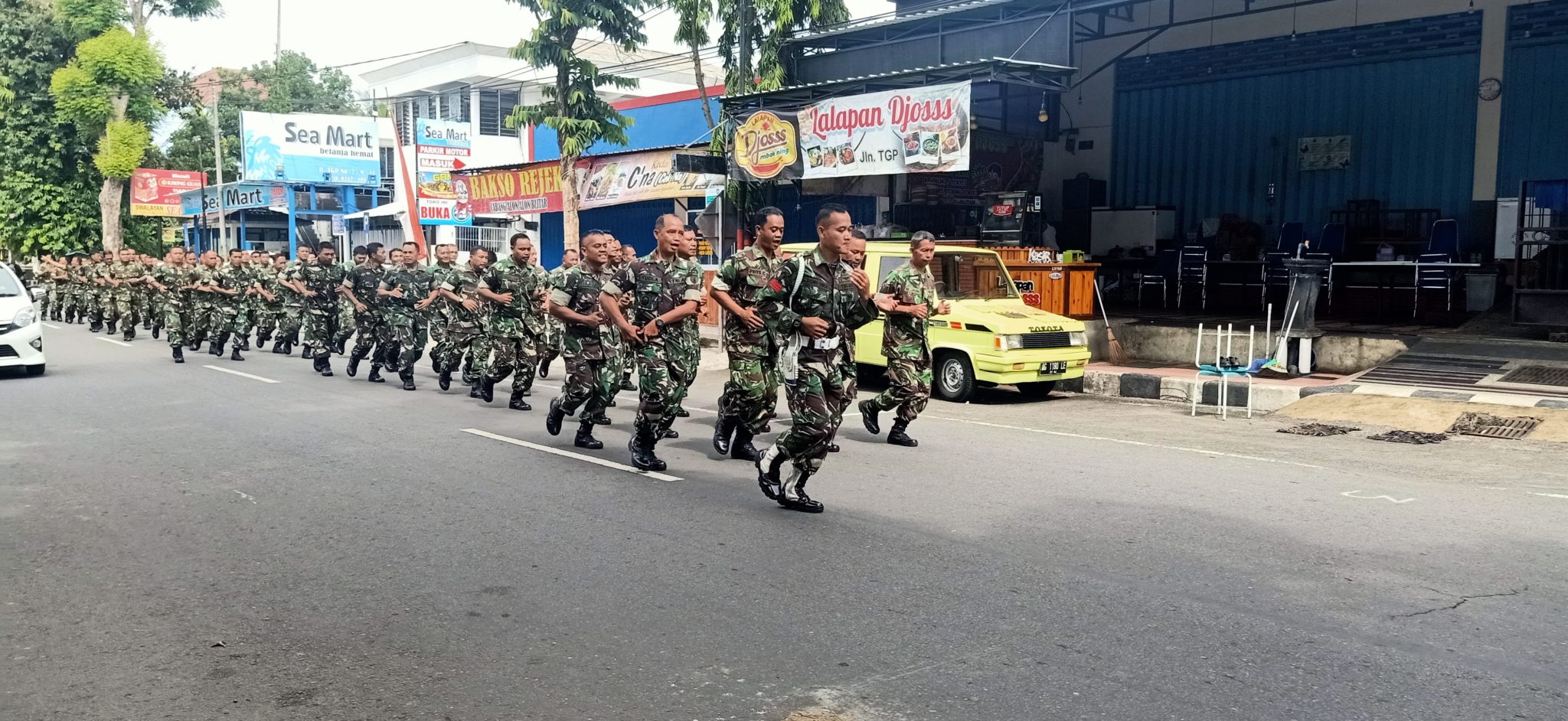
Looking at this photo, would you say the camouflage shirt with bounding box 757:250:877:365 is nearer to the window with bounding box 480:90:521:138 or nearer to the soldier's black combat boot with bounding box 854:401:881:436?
the soldier's black combat boot with bounding box 854:401:881:436

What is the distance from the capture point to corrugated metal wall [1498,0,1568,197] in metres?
15.8

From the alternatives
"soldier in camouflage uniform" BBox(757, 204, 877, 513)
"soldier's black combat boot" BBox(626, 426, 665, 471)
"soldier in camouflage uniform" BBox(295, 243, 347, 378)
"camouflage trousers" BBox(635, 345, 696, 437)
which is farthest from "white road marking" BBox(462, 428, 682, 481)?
"soldier in camouflage uniform" BBox(295, 243, 347, 378)

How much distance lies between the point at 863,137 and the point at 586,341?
9.55 meters

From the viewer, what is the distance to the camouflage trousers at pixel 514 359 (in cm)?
1204

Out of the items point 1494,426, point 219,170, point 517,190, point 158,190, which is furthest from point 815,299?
point 158,190

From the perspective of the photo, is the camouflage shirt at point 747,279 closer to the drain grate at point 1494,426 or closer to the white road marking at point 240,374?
the drain grate at point 1494,426

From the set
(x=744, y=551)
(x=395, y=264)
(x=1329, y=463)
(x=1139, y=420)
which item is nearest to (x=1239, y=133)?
(x=1139, y=420)

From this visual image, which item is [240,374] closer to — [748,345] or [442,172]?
[748,345]

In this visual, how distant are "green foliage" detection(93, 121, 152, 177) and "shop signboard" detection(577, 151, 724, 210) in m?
18.8

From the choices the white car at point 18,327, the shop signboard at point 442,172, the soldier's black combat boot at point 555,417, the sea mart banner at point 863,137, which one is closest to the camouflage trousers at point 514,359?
the soldier's black combat boot at point 555,417

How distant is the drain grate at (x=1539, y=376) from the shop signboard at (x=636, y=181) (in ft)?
42.1

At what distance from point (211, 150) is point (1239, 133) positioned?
4613 cm

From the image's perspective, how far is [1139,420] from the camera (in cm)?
1173

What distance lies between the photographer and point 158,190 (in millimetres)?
45844
